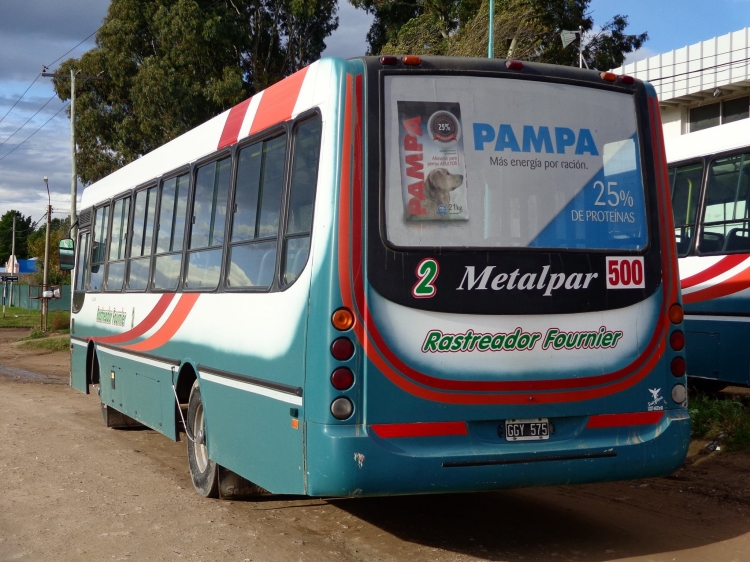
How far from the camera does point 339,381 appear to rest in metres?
5.50

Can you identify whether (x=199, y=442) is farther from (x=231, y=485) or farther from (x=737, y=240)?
(x=737, y=240)

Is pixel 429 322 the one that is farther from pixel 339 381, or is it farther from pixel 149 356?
pixel 149 356

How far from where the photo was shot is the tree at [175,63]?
32938 mm

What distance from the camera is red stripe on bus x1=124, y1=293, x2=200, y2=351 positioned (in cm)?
789

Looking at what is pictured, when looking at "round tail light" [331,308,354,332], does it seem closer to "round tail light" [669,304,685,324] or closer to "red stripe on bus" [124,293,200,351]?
"round tail light" [669,304,685,324]

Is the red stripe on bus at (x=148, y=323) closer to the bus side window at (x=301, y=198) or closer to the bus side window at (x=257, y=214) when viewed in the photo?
the bus side window at (x=257, y=214)

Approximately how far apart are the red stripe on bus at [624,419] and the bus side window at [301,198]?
6.61 feet

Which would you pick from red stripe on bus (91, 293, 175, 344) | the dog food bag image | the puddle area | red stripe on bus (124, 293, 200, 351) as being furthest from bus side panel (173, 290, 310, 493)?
the puddle area

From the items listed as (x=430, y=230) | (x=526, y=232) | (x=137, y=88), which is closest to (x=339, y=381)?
(x=430, y=230)

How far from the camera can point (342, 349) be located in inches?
216

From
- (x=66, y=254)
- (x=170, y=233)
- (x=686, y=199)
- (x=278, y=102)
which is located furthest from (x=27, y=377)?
(x=278, y=102)

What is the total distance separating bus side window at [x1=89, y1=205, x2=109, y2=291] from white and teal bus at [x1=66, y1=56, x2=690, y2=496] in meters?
5.17

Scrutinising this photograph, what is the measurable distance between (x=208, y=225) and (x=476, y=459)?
10.0 feet

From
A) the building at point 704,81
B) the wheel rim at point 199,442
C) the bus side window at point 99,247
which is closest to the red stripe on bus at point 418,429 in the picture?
the wheel rim at point 199,442
